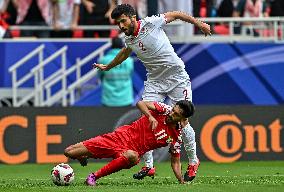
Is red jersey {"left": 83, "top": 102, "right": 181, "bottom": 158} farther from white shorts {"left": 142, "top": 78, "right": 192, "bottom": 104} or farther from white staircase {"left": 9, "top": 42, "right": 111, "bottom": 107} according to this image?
white staircase {"left": 9, "top": 42, "right": 111, "bottom": 107}

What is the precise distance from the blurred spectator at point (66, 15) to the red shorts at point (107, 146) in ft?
32.6

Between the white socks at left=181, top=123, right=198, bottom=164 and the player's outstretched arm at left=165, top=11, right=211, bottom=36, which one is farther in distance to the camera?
the white socks at left=181, top=123, right=198, bottom=164

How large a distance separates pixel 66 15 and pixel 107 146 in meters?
10.2

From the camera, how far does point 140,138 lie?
15.3m

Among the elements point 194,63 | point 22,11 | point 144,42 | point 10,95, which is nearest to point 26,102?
point 10,95

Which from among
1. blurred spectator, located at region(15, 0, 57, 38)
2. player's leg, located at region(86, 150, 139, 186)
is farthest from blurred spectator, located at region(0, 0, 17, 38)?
player's leg, located at region(86, 150, 139, 186)

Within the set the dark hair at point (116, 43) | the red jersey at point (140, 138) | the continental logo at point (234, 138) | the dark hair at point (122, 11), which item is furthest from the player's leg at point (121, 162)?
the dark hair at point (116, 43)

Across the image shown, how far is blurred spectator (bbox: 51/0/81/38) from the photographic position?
25.0 m

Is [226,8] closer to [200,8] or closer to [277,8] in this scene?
[200,8]

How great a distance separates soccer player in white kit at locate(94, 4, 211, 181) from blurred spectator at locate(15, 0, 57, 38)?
28.6 ft

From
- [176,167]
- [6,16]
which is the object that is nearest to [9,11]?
[6,16]

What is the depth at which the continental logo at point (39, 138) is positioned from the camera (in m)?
21.9

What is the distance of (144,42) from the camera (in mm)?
16141

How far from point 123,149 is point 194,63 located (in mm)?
10351
